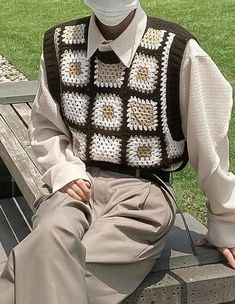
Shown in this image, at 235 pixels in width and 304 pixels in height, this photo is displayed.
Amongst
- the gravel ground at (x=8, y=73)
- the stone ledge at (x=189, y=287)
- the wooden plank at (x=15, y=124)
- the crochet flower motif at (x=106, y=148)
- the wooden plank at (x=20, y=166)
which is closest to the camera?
the stone ledge at (x=189, y=287)

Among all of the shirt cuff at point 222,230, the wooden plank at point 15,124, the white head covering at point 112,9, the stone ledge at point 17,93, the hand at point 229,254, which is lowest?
the stone ledge at point 17,93

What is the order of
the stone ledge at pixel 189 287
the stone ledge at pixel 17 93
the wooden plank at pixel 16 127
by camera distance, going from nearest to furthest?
the stone ledge at pixel 189 287 → the wooden plank at pixel 16 127 → the stone ledge at pixel 17 93

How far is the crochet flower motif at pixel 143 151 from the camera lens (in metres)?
2.95

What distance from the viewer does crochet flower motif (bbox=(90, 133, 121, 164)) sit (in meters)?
2.96

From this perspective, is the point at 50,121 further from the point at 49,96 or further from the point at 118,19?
the point at 118,19

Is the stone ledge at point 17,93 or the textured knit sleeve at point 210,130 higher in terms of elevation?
the textured knit sleeve at point 210,130

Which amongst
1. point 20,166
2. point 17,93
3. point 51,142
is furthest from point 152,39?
point 17,93

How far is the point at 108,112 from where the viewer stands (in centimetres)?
298

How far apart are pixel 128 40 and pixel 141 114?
0.88ft

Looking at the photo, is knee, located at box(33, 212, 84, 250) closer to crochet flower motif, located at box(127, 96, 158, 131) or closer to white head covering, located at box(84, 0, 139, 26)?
crochet flower motif, located at box(127, 96, 158, 131)

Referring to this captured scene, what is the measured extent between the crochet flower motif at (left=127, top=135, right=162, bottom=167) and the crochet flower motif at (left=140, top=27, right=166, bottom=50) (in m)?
0.32

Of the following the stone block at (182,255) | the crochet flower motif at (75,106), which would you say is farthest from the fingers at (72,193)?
the stone block at (182,255)

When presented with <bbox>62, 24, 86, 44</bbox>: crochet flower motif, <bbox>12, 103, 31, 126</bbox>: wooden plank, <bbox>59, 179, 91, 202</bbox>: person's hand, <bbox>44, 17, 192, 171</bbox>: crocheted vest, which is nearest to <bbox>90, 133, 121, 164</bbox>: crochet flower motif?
<bbox>44, 17, 192, 171</bbox>: crocheted vest

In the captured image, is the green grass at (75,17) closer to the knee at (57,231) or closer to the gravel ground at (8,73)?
the gravel ground at (8,73)
